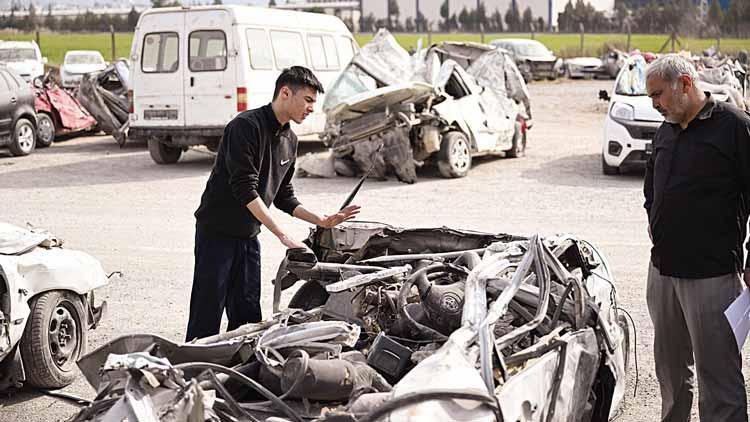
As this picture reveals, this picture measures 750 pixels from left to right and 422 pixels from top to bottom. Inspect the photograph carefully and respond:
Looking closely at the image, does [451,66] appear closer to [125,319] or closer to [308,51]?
[308,51]

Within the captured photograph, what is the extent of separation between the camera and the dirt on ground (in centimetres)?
729

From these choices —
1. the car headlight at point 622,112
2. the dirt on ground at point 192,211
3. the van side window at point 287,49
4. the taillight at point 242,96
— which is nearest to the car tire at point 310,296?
the dirt on ground at point 192,211

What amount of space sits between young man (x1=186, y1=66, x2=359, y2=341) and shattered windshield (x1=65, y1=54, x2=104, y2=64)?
28.3 metres

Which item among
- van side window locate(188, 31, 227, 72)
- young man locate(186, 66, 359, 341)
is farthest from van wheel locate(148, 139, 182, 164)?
young man locate(186, 66, 359, 341)

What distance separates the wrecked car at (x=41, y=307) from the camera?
5539mm

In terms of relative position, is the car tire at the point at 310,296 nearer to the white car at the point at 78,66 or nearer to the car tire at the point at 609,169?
the car tire at the point at 609,169

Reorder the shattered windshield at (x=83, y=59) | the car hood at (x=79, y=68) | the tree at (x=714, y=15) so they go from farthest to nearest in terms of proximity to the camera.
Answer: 1. the tree at (x=714, y=15)
2. the shattered windshield at (x=83, y=59)
3. the car hood at (x=79, y=68)

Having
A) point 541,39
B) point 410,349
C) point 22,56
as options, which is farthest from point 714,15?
point 410,349

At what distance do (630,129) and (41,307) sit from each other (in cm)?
1004

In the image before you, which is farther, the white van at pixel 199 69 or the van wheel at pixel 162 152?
the van wheel at pixel 162 152

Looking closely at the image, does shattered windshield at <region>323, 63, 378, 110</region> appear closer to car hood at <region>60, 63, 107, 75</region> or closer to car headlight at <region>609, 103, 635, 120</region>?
car headlight at <region>609, 103, 635, 120</region>

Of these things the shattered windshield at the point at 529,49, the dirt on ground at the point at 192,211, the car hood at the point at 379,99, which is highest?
the shattered windshield at the point at 529,49

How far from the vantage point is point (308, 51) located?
57.7 ft

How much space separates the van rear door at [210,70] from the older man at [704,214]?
11452 mm
